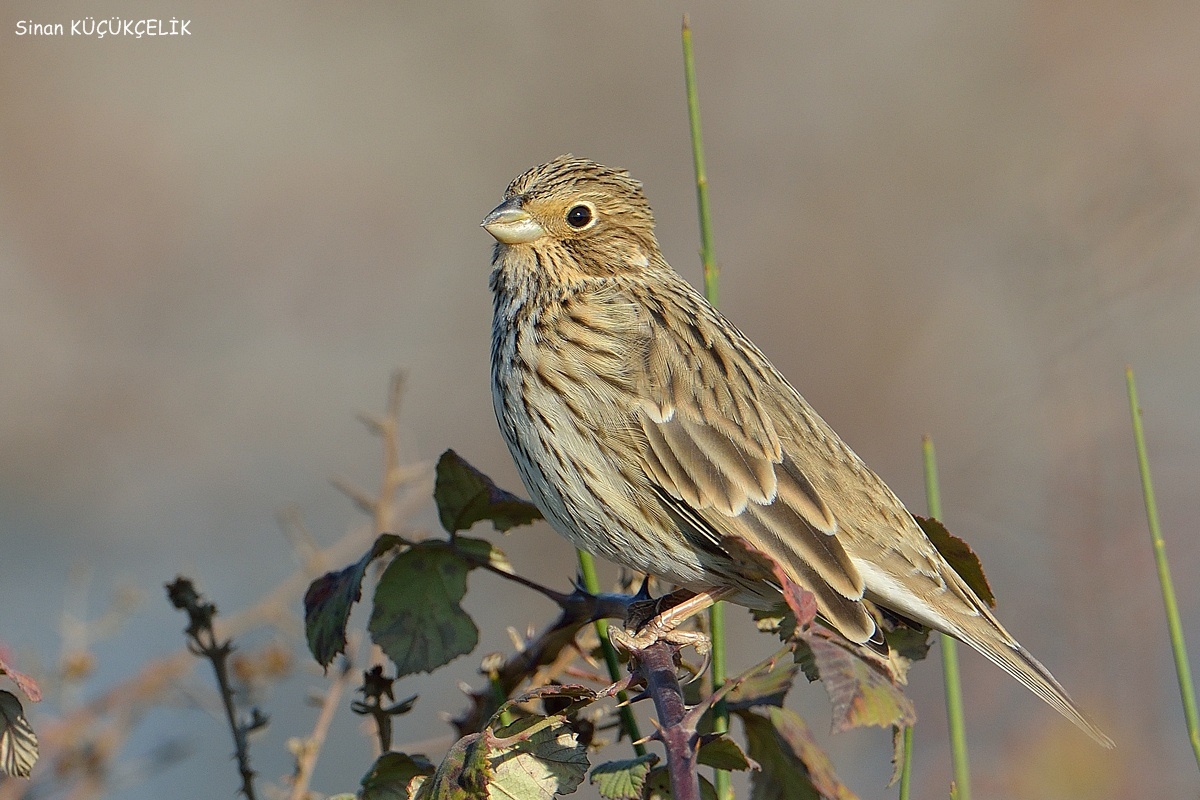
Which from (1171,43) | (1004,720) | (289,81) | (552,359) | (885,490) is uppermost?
(289,81)

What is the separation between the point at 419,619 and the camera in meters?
2.82

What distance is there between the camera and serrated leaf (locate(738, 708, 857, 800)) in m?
2.62

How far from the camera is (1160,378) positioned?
6066 millimetres

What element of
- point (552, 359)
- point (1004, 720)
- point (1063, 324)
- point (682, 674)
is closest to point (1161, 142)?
point (1063, 324)

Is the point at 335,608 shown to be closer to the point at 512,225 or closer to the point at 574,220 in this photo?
the point at 512,225

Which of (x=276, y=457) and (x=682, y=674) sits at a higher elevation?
(x=276, y=457)

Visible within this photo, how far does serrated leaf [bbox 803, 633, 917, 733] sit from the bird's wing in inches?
29.9

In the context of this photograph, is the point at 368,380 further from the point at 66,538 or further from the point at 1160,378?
the point at 1160,378

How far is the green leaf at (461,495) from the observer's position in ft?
9.62

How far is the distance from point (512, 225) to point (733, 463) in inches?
35.3

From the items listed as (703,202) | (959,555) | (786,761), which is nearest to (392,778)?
(786,761)

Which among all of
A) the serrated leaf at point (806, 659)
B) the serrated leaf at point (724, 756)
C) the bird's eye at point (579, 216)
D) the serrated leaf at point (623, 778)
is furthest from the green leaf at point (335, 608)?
the bird's eye at point (579, 216)

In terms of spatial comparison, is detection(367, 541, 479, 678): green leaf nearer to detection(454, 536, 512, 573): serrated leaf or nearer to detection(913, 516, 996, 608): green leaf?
detection(454, 536, 512, 573): serrated leaf

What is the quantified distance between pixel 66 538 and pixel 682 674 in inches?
207
